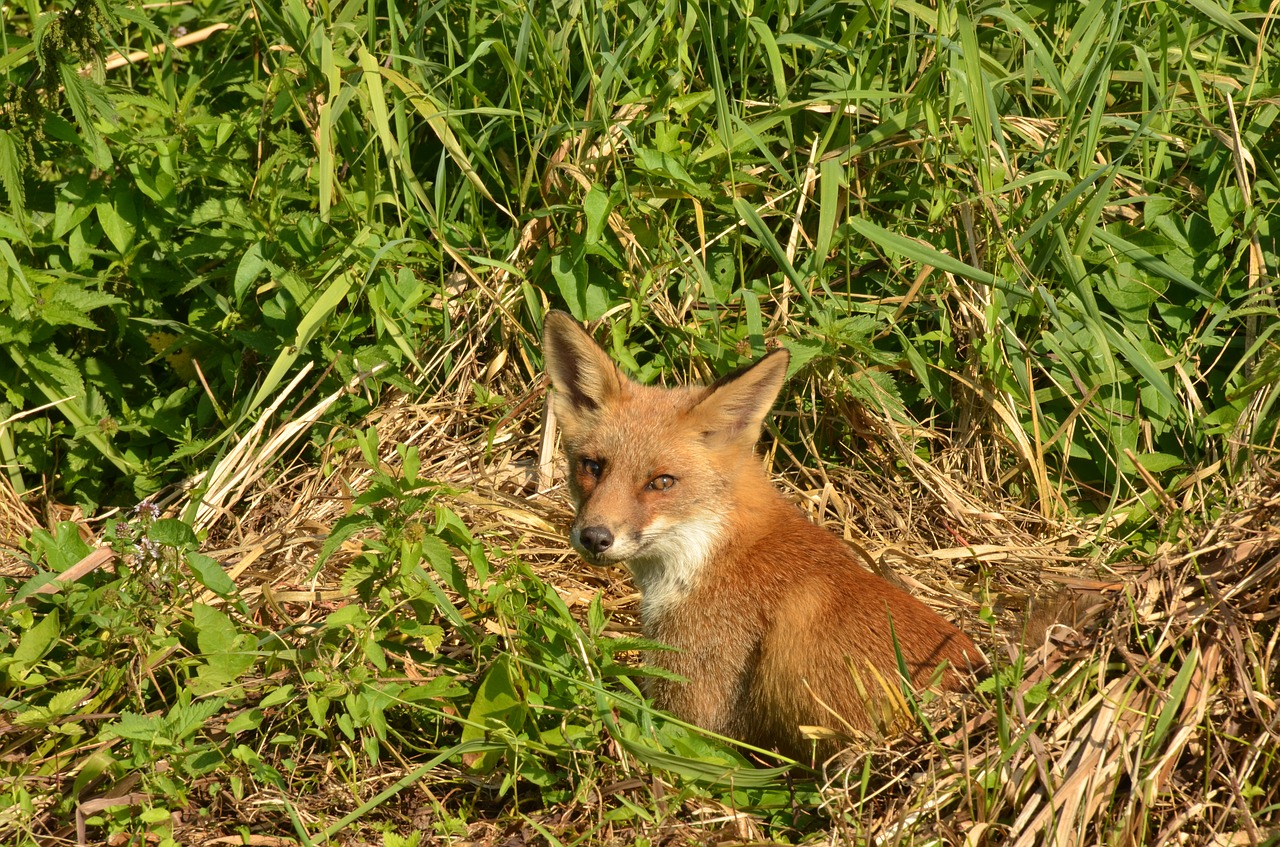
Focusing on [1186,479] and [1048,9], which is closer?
[1186,479]

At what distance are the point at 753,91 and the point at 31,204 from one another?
3.74 m

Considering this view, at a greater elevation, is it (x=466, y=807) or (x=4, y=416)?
(x=4, y=416)

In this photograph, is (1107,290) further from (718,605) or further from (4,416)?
(4,416)

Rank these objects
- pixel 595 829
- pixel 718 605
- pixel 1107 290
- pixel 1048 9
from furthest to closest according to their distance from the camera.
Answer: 1. pixel 1048 9
2. pixel 1107 290
3. pixel 718 605
4. pixel 595 829

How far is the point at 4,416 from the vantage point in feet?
18.7

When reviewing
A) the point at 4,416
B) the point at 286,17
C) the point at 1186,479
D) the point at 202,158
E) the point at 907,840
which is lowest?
the point at 1186,479

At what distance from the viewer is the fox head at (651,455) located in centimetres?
450

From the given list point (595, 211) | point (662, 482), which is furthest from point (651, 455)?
point (595, 211)

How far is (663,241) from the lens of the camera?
18.9ft

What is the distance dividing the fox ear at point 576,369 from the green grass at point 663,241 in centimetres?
68

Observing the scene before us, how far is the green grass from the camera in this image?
5492mm

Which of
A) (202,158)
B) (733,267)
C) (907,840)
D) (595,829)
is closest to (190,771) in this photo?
(595,829)

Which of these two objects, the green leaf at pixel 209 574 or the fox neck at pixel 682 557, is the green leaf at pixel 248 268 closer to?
the green leaf at pixel 209 574

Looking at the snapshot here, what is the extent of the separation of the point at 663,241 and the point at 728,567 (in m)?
1.94
